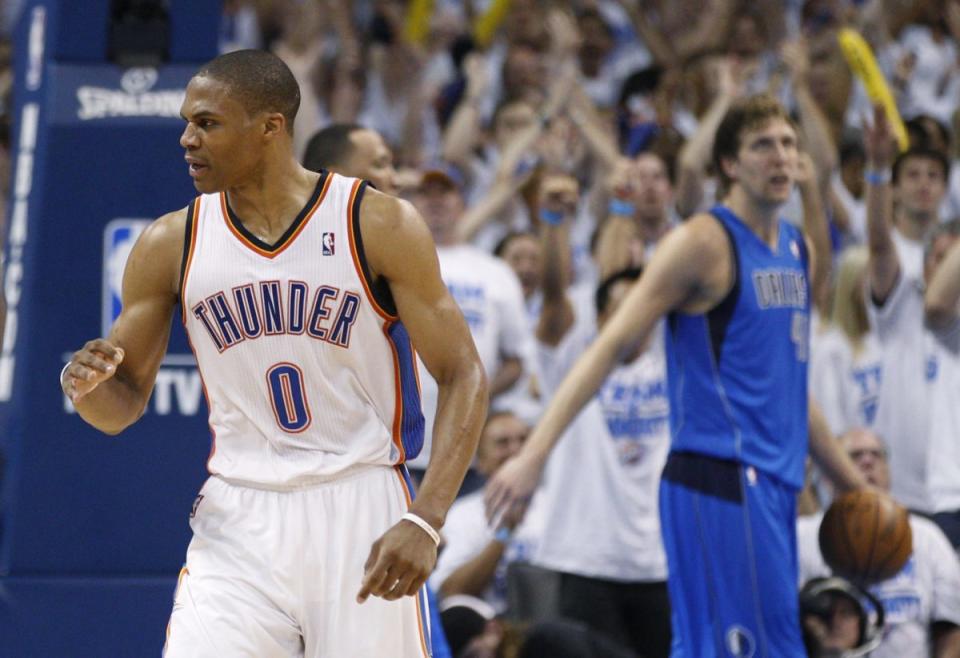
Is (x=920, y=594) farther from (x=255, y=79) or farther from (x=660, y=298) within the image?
(x=255, y=79)

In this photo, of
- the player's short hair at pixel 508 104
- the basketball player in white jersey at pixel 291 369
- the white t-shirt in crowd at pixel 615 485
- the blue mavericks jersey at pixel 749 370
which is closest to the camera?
the basketball player in white jersey at pixel 291 369

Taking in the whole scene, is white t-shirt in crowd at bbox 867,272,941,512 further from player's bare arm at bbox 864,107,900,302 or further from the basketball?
the basketball

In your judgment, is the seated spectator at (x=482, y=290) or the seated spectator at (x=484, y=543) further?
the seated spectator at (x=482, y=290)

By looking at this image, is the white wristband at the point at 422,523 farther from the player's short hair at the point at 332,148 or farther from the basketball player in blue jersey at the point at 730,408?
the player's short hair at the point at 332,148

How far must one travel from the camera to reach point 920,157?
780 cm

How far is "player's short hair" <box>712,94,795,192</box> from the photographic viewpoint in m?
5.69

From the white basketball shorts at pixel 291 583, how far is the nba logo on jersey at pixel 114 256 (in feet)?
5.54

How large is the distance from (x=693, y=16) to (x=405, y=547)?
965 centimetres

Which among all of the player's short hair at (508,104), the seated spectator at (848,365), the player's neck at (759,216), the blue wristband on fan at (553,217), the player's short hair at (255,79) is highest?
the player's short hair at (508,104)

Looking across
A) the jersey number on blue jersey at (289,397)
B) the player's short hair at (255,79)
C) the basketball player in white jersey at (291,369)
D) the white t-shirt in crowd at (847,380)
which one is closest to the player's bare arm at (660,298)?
the basketball player in white jersey at (291,369)

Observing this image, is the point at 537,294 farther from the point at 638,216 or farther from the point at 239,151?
the point at 239,151

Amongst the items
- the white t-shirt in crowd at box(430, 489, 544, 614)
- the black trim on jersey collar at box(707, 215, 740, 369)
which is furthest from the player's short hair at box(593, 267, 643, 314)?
the black trim on jersey collar at box(707, 215, 740, 369)

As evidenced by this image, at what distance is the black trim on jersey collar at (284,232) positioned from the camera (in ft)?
13.3

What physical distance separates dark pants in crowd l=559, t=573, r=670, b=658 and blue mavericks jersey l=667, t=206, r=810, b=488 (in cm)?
181
